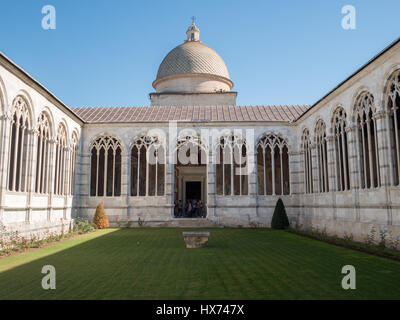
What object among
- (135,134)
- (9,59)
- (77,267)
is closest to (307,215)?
(135,134)

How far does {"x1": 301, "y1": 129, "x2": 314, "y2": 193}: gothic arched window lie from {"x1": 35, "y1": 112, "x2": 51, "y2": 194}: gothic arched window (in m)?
14.1

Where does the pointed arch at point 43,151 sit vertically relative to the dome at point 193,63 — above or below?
below

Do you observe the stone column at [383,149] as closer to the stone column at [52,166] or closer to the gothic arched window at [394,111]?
the gothic arched window at [394,111]

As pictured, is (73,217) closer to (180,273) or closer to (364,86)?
(180,273)

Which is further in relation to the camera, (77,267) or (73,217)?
(73,217)

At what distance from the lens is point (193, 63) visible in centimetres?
3244

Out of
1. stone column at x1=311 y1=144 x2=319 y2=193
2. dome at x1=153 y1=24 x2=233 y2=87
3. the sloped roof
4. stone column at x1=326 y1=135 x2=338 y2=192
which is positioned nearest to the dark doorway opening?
the sloped roof

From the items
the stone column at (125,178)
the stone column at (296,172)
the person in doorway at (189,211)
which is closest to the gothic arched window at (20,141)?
the stone column at (125,178)

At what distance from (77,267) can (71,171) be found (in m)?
13.5

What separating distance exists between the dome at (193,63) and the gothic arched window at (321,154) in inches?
605

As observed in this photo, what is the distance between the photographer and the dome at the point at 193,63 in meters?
32.3

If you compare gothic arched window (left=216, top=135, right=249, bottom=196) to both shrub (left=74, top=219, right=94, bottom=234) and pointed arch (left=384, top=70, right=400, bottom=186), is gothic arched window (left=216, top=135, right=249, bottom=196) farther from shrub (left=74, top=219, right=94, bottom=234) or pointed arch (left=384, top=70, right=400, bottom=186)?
pointed arch (left=384, top=70, right=400, bottom=186)

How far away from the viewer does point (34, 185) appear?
1592 cm

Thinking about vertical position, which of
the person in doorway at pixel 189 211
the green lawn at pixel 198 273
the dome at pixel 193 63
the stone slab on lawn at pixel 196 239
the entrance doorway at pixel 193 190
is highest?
the dome at pixel 193 63
